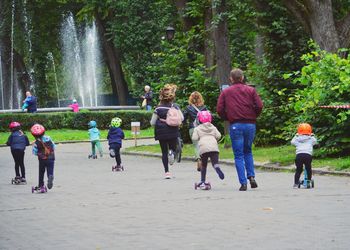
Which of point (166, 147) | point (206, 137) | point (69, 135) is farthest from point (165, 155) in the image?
point (69, 135)

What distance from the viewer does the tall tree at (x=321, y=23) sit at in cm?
2438

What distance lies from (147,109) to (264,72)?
851 inches

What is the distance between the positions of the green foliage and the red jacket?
191 inches

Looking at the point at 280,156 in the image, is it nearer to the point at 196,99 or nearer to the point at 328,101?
the point at 328,101

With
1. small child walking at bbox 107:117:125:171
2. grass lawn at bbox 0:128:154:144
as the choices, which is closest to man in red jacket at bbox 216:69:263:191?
small child walking at bbox 107:117:125:171

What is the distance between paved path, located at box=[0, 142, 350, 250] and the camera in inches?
364

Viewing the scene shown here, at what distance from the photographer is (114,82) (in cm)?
6719

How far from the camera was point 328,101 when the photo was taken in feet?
66.6

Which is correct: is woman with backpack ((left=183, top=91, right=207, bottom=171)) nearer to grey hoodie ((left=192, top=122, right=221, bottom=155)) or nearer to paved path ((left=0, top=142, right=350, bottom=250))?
paved path ((left=0, top=142, right=350, bottom=250))

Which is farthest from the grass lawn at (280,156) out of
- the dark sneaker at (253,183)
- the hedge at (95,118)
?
the hedge at (95,118)

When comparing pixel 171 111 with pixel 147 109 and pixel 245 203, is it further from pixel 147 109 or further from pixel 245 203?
pixel 147 109

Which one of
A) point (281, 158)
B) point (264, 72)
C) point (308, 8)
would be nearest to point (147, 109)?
point (264, 72)

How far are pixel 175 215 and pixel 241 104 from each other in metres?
3.87

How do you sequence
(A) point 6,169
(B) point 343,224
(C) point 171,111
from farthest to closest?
(A) point 6,169 → (C) point 171,111 → (B) point 343,224
